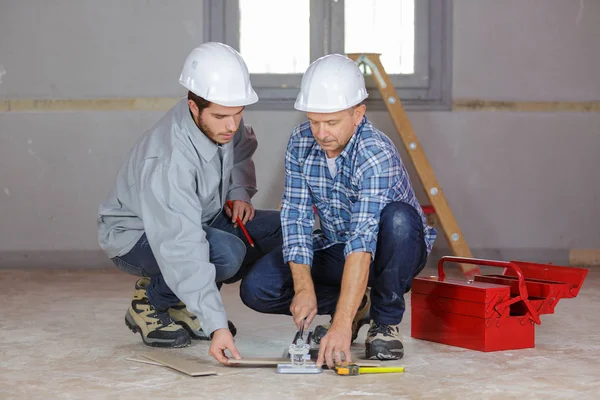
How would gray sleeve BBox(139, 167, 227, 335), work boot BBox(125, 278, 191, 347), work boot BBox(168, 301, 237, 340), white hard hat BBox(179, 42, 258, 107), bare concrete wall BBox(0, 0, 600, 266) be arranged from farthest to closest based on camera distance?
bare concrete wall BBox(0, 0, 600, 266) < work boot BBox(168, 301, 237, 340) < work boot BBox(125, 278, 191, 347) < white hard hat BBox(179, 42, 258, 107) < gray sleeve BBox(139, 167, 227, 335)

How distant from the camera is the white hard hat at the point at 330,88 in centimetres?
246

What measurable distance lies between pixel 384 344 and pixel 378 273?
0.23 m

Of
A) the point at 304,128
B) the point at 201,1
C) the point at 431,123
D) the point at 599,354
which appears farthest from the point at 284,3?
the point at 599,354

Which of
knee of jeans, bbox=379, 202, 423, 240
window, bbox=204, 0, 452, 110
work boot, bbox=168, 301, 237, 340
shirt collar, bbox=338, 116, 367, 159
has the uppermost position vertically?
window, bbox=204, 0, 452, 110

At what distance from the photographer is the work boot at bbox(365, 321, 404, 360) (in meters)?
2.62

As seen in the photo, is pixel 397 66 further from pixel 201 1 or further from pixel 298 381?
pixel 298 381

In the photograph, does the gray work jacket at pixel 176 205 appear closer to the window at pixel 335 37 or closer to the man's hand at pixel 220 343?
the man's hand at pixel 220 343

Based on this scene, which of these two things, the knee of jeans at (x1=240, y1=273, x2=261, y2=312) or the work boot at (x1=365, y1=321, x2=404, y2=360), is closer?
the work boot at (x1=365, y1=321, x2=404, y2=360)

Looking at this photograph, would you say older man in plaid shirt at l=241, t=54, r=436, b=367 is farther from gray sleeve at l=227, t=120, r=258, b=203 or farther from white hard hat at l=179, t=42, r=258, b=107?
gray sleeve at l=227, t=120, r=258, b=203

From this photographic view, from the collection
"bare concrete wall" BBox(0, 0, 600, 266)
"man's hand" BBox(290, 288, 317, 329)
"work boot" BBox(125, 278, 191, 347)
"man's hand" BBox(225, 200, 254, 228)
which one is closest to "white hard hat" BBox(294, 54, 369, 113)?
"man's hand" BBox(290, 288, 317, 329)

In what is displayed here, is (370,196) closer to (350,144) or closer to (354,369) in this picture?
(350,144)

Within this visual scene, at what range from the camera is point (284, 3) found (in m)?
5.11

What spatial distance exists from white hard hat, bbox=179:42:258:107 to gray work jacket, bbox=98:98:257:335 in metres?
0.14

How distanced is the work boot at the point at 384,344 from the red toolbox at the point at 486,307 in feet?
0.85
